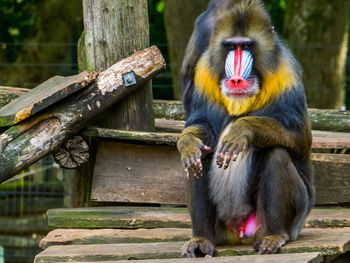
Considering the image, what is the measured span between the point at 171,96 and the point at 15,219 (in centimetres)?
253

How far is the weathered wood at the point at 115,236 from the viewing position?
5.18 metres

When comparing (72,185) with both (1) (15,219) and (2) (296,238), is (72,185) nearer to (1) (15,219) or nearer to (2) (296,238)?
(2) (296,238)

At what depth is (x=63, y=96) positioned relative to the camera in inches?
222

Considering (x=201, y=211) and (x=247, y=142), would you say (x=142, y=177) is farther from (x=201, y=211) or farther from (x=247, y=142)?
(x=247, y=142)

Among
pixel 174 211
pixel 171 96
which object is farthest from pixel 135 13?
pixel 171 96

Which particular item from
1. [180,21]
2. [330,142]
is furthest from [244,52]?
[180,21]

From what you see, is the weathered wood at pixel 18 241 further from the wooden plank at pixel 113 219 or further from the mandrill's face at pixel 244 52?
the mandrill's face at pixel 244 52

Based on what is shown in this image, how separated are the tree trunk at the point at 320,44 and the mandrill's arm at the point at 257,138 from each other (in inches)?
221

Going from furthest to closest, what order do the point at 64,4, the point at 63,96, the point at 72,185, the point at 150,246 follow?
1. the point at 64,4
2. the point at 72,185
3. the point at 63,96
4. the point at 150,246

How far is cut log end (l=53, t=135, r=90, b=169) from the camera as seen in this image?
19.4ft

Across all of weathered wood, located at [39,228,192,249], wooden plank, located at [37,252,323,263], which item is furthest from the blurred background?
wooden plank, located at [37,252,323,263]

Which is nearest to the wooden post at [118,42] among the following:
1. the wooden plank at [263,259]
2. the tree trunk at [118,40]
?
the tree trunk at [118,40]

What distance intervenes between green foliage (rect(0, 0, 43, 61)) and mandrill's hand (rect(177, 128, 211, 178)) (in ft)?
27.3

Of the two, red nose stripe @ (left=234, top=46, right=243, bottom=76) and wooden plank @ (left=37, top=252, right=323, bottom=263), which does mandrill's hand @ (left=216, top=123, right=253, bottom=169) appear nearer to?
red nose stripe @ (left=234, top=46, right=243, bottom=76)
